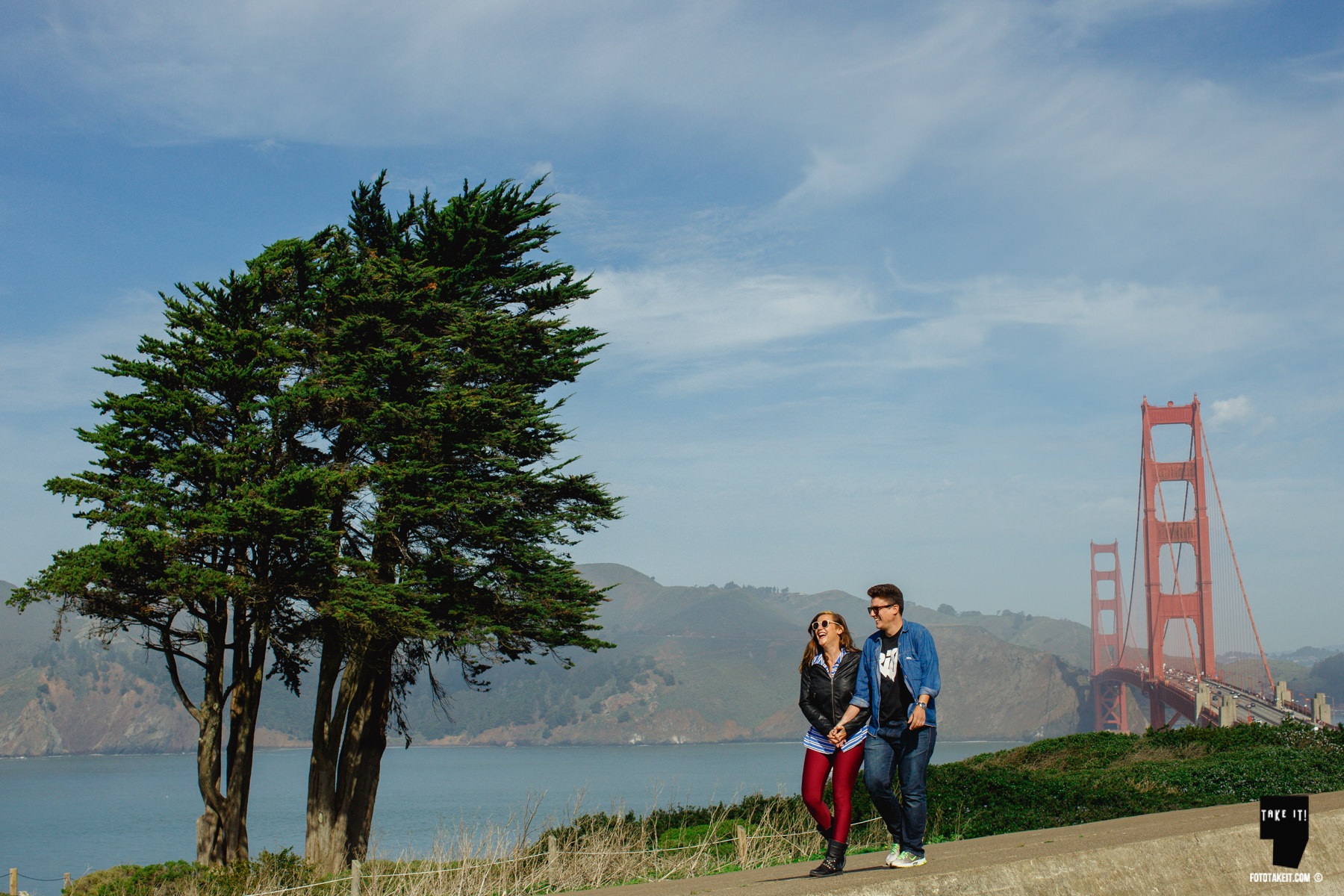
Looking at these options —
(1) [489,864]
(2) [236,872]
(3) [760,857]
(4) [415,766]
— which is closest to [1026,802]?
(3) [760,857]

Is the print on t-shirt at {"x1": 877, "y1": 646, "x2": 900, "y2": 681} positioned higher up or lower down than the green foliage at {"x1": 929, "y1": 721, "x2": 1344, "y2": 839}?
higher up

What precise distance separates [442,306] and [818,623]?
13.1 meters

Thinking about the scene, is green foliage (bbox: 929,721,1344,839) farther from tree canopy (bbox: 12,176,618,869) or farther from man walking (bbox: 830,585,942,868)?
tree canopy (bbox: 12,176,618,869)

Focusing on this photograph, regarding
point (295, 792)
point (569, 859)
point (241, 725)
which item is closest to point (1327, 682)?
point (295, 792)

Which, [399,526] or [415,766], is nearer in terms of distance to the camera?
[399,526]

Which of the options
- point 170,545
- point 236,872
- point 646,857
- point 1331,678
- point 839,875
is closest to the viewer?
point 839,875

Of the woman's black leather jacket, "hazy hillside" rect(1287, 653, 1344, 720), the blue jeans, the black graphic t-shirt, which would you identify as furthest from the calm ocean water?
"hazy hillside" rect(1287, 653, 1344, 720)

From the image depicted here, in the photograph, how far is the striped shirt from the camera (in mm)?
5438

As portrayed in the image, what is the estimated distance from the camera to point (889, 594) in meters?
5.50

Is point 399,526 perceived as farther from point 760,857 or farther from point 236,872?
point 760,857

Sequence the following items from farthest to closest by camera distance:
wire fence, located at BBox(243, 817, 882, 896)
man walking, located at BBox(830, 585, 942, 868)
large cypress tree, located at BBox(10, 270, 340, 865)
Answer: large cypress tree, located at BBox(10, 270, 340, 865), wire fence, located at BBox(243, 817, 882, 896), man walking, located at BBox(830, 585, 942, 868)

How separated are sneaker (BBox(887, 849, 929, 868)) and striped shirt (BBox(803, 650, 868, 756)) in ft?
1.86

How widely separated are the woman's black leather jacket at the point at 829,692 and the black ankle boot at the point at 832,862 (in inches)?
21.9

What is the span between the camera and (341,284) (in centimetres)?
1700
